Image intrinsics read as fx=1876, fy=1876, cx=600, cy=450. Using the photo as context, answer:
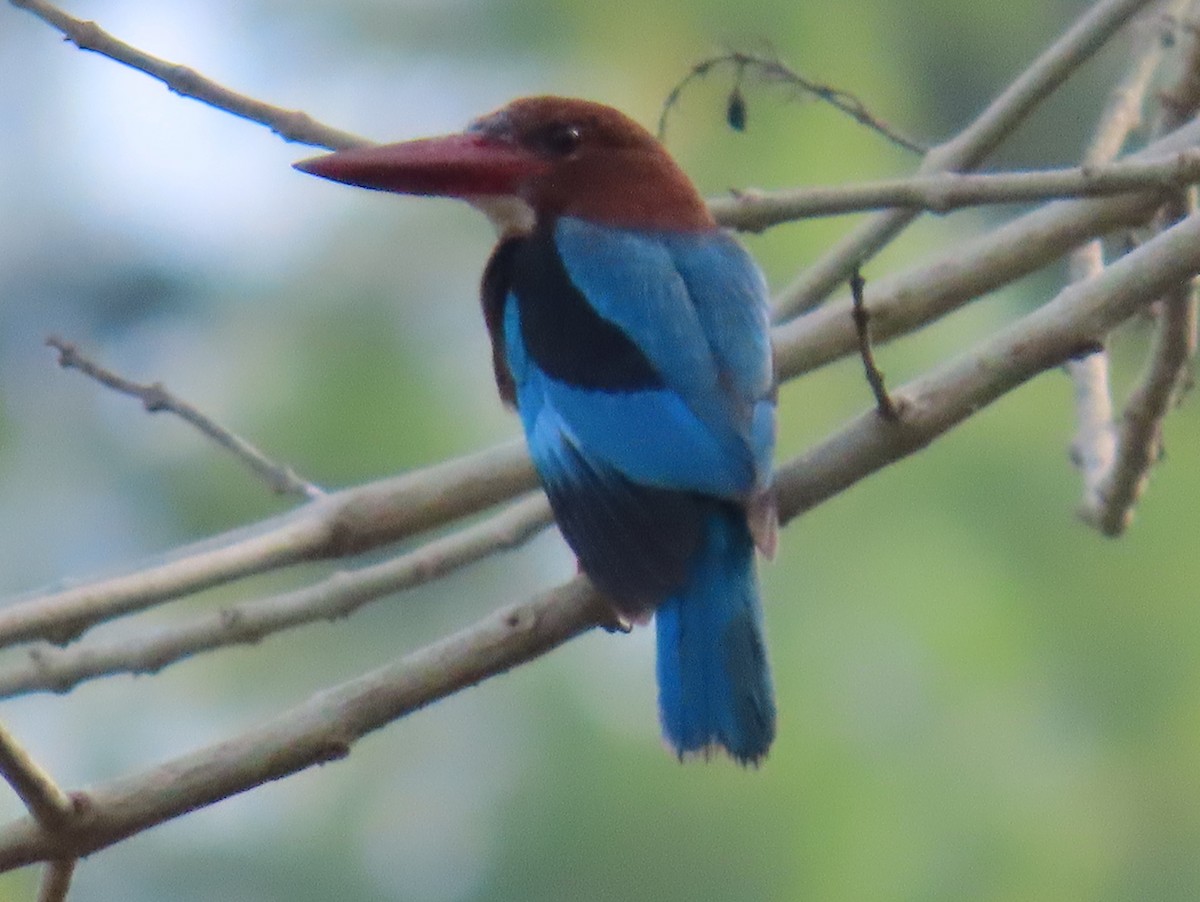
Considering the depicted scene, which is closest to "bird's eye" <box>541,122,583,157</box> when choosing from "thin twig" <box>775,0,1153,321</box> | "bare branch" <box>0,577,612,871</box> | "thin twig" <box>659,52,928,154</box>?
"thin twig" <box>659,52,928,154</box>

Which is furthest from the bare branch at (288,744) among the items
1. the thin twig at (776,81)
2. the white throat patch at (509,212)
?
the white throat patch at (509,212)

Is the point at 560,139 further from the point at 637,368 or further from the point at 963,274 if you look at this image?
the point at 963,274

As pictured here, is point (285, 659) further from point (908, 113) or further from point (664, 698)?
point (664, 698)

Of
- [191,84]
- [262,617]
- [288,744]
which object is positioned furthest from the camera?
[262,617]

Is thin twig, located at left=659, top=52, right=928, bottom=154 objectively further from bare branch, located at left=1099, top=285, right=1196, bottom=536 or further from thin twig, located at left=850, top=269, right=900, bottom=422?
thin twig, located at left=850, top=269, right=900, bottom=422

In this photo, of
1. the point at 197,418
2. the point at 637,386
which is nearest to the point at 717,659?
the point at 637,386

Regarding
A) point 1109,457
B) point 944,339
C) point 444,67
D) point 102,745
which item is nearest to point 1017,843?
point 944,339

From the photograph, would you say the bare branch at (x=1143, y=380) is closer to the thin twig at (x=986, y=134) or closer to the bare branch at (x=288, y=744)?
the thin twig at (x=986, y=134)
